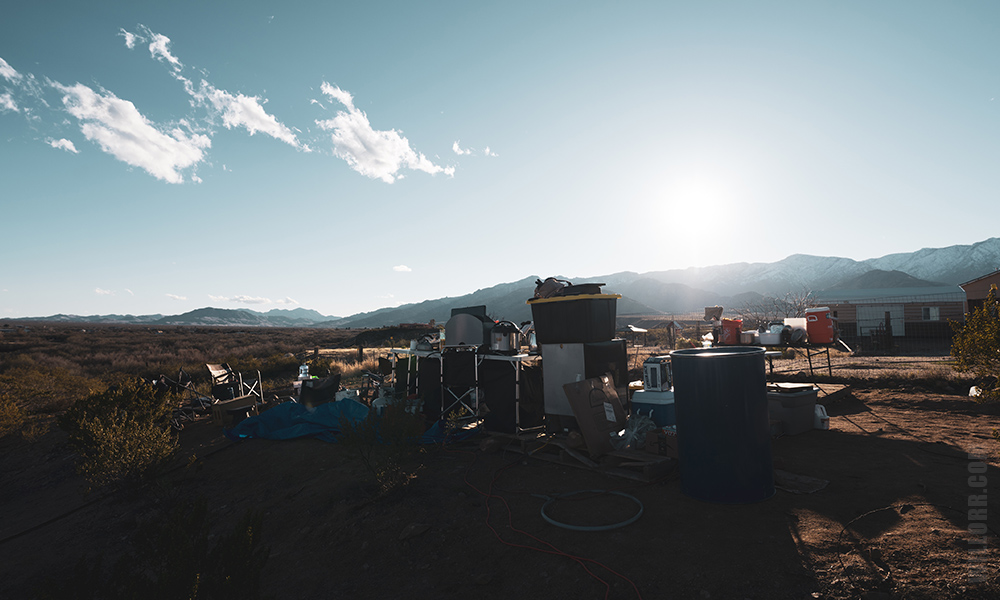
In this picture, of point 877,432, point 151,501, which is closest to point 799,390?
point 877,432

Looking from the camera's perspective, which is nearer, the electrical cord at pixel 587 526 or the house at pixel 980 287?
the electrical cord at pixel 587 526

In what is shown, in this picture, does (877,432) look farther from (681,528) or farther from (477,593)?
(477,593)

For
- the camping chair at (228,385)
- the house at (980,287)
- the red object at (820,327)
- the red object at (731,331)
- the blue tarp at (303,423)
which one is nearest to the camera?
the blue tarp at (303,423)

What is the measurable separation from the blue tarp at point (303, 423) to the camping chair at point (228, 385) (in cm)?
288

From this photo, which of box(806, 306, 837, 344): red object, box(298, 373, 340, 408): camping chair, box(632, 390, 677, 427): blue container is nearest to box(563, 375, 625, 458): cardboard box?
box(632, 390, 677, 427): blue container

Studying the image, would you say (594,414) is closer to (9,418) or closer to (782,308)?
(9,418)

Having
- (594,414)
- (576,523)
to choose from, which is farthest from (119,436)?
(594,414)

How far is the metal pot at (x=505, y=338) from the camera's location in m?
8.60

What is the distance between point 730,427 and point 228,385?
12.2 meters

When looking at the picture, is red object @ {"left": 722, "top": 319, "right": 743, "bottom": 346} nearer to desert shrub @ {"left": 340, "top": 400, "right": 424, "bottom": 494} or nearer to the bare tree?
desert shrub @ {"left": 340, "top": 400, "right": 424, "bottom": 494}

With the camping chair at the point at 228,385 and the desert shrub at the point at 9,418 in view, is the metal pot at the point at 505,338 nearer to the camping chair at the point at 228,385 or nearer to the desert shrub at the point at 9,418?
the camping chair at the point at 228,385

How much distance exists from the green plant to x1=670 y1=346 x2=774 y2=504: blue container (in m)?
1.60

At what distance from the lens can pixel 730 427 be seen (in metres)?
4.39

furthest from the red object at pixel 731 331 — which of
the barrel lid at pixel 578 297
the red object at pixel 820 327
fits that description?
the barrel lid at pixel 578 297
